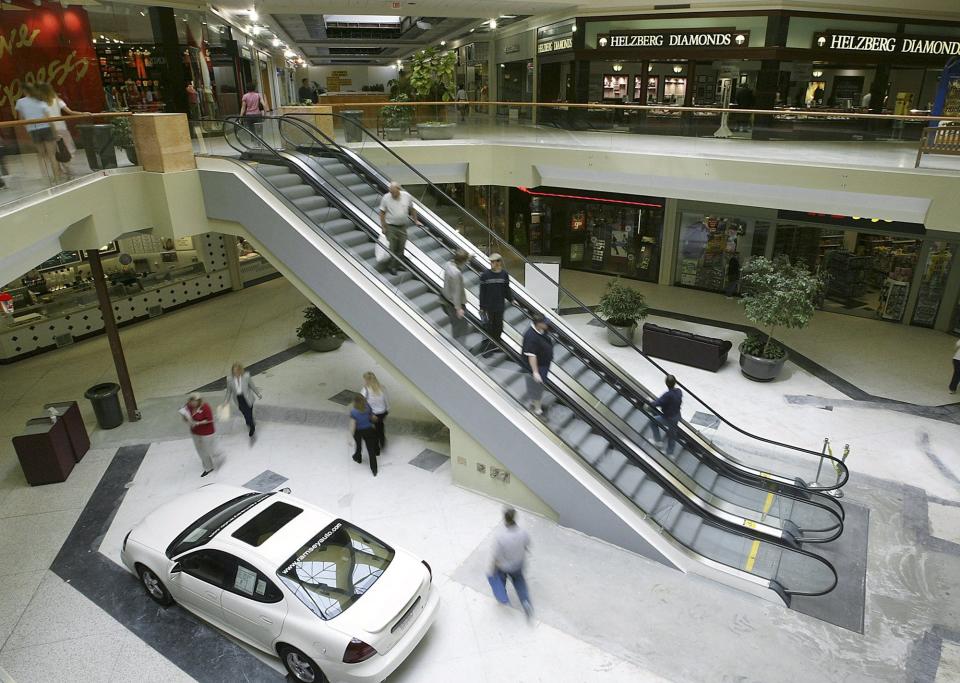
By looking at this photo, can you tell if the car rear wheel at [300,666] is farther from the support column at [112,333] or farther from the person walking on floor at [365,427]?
the support column at [112,333]

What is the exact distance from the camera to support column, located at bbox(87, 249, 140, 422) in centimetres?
1052

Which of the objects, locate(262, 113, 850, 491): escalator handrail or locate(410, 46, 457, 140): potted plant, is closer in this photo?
locate(262, 113, 850, 491): escalator handrail

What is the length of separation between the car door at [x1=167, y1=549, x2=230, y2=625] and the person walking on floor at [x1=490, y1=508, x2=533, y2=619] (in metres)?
2.72

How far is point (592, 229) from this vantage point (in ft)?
64.5

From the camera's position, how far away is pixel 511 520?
20.1 feet

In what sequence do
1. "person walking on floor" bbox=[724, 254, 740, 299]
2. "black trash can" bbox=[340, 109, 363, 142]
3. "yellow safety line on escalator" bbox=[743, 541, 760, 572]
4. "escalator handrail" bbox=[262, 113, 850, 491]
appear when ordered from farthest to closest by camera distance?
1. "person walking on floor" bbox=[724, 254, 740, 299]
2. "black trash can" bbox=[340, 109, 363, 142]
3. "escalator handrail" bbox=[262, 113, 850, 491]
4. "yellow safety line on escalator" bbox=[743, 541, 760, 572]

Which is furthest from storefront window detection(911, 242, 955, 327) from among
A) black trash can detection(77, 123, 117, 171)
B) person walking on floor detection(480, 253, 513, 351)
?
black trash can detection(77, 123, 117, 171)

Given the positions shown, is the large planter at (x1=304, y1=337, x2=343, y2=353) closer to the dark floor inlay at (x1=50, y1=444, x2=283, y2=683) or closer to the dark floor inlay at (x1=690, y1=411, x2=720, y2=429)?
the dark floor inlay at (x1=50, y1=444, x2=283, y2=683)

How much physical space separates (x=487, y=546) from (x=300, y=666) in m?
2.71

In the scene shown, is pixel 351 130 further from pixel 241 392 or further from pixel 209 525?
pixel 209 525

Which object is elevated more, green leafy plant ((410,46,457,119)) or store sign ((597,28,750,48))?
store sign ((597,28,750,48))

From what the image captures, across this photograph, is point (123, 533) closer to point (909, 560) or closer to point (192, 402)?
point (192, 402)

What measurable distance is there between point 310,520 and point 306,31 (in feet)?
79.0

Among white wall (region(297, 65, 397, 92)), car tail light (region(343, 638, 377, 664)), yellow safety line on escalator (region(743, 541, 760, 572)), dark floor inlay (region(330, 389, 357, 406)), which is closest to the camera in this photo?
car tail light (region(343, 638, 377, 664))
